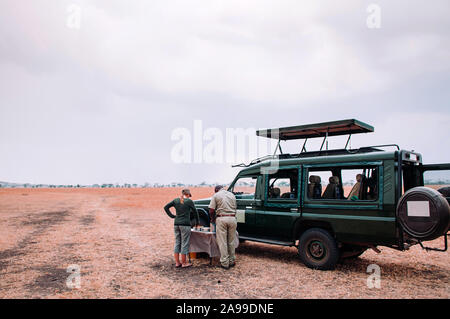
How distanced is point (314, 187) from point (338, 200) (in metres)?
0.80

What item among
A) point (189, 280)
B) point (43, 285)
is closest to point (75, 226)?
point (43, 285)

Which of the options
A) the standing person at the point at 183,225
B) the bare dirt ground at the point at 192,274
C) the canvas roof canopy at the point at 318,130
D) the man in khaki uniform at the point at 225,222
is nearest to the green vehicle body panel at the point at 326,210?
the bare dirt ground at the point at 192,274

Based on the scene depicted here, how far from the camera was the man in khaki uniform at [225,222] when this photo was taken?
25.2ft

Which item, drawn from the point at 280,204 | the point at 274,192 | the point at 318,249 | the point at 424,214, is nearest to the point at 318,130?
the point at 274,192

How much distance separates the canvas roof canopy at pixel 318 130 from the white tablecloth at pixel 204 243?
128 inches

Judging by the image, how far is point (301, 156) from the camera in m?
8.56

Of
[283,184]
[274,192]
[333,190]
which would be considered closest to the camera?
[333,190]

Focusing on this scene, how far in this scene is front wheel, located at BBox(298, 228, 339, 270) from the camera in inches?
283

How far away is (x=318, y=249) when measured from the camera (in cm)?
749

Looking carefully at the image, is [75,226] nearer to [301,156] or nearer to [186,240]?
[186,240]

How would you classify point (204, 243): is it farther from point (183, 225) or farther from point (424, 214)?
point (424, 214)

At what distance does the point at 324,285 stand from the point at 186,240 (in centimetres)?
312

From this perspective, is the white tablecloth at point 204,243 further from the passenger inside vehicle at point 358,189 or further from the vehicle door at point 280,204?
the passenger inside vehicle at point 358,189

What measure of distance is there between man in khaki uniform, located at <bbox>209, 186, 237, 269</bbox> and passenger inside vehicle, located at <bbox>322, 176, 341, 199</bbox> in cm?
223
